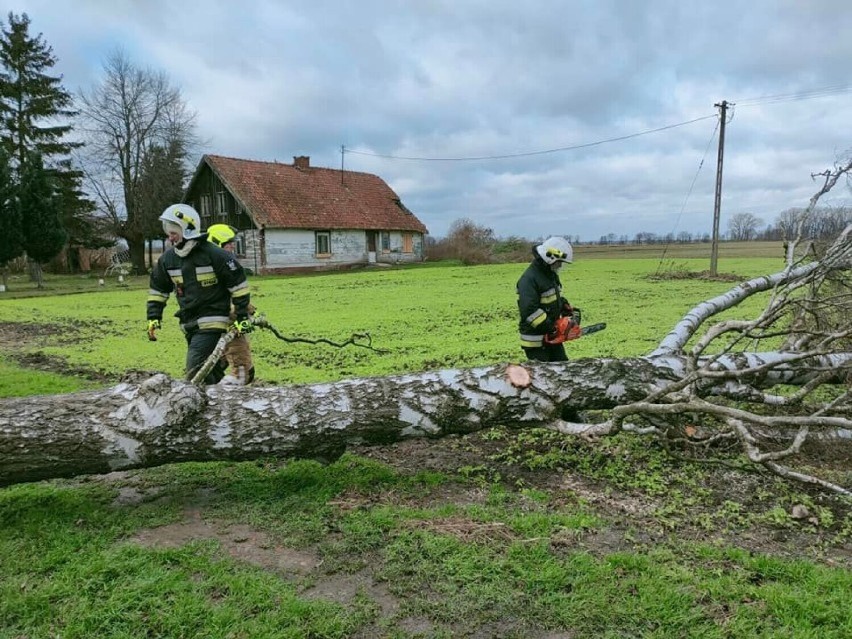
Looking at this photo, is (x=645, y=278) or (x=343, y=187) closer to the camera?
(x=645, y=278)

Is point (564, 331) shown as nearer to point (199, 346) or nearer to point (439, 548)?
point (439, 548)

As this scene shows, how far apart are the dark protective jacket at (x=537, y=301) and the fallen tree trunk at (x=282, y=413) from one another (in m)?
0.95

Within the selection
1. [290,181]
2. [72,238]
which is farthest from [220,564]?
[72,238]

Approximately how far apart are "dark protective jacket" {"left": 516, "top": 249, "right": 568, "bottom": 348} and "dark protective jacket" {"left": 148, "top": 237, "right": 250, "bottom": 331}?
2.30 m

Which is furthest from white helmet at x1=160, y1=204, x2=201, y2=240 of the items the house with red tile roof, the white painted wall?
the white painted wall

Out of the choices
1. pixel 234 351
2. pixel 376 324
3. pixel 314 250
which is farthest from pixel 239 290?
pixel 314 250

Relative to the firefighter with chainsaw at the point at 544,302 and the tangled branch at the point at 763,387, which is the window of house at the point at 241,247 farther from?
the tangled branch at the point at 763,387

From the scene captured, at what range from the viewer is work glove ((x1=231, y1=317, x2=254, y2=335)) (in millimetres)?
4473

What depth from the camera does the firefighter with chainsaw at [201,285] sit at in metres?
4.46

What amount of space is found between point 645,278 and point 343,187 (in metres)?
20.3

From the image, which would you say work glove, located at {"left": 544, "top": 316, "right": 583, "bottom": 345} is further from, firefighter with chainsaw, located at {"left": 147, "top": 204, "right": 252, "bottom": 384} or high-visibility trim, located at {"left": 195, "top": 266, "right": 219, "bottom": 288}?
high-visibility trim, located at {"left": 195, "top": 266, "right": 219, "bottom": 288}

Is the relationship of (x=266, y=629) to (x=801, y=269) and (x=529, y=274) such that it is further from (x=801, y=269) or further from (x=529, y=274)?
(x=801, y=269)

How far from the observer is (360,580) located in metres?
2.61

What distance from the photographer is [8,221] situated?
71.8 ft
